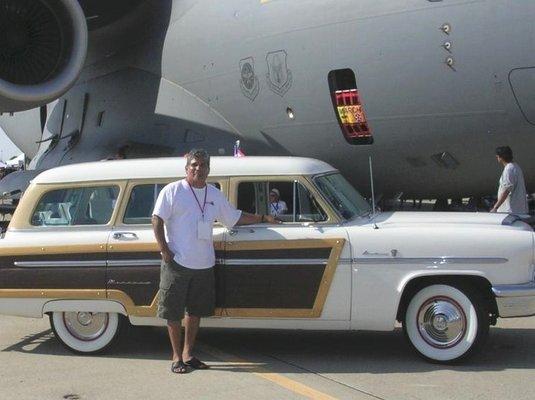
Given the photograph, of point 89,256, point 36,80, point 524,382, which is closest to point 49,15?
point 36,80

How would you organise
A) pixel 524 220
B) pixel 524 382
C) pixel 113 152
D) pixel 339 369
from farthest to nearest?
1. pixel 113 152
2. pixel 524 220
3. pixel 339 369
4. pixel 524 382

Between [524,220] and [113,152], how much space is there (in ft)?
27.8

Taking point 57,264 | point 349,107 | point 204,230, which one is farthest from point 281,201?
point 349,107

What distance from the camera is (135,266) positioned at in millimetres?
5762

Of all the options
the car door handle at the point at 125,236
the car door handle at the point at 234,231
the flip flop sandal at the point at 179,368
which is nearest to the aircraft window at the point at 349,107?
the car door handle at the point at 234,231

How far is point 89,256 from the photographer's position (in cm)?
586

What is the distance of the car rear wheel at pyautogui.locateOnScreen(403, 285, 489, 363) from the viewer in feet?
17.6

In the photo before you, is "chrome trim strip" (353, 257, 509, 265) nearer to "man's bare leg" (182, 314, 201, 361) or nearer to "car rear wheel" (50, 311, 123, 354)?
"man's bare leg" (182, 314, 201, 361)

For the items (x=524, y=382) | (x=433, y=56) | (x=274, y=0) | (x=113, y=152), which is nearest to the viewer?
(x=524, y=382)

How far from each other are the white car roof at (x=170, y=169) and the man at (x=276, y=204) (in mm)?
166

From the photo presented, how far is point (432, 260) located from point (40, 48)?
8.63 metres

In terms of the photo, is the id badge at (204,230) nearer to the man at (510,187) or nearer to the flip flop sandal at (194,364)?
the flip flop sandal at (194,364)

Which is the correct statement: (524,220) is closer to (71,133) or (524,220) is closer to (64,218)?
(64,218)

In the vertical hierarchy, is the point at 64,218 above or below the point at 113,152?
below
